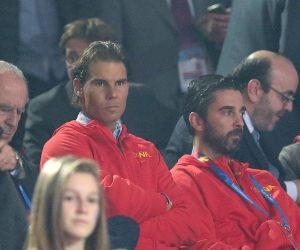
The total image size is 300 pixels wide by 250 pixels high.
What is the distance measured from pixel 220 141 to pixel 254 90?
1.06 meters

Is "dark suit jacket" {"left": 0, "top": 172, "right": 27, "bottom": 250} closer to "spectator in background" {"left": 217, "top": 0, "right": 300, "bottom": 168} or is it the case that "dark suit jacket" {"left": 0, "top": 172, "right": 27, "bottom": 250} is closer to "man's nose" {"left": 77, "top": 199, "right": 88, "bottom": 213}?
"man's nose" {"left": 77, "top": 199, "right": 88, "bottom": 213}

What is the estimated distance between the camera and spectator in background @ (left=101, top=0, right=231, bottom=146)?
850 cm

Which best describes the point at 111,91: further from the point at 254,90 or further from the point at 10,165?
the point at 254,90

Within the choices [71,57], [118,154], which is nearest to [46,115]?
[71,57]

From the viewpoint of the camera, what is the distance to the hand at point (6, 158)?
5773 millimetres

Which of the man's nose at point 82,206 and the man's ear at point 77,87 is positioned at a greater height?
the man's nose at point 82,206

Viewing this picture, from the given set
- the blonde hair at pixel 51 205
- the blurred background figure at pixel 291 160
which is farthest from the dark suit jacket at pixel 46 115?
the blonde hair at pixel 51 205

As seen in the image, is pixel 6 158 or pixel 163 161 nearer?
pixel 6 158

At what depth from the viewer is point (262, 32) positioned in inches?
332

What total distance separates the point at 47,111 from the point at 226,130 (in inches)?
55.1

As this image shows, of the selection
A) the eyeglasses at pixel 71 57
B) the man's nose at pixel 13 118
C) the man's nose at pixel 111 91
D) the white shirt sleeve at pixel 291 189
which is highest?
the man's nose at pixel 111 91

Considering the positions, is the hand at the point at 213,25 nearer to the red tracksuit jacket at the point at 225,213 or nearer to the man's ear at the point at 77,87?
the red tracksuit jacket at the point at 225,213

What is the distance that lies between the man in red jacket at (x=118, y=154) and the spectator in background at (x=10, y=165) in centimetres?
27

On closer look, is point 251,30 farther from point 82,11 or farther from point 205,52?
point 82,11
